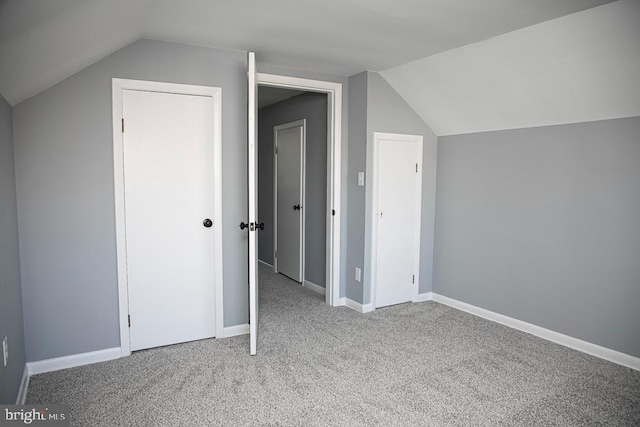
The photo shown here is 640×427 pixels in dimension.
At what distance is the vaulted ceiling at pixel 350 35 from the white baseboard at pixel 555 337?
1.72m

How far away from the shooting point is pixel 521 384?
2615mm

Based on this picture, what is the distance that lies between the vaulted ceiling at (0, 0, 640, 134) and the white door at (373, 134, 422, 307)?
0.74 metres

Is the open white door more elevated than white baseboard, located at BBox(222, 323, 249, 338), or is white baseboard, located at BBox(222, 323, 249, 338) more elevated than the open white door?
the open white door

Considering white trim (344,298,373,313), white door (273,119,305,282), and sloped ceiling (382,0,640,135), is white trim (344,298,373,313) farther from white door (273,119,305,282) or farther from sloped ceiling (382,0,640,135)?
sloped ceiling (382,0,640,135)

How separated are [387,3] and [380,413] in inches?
90.3

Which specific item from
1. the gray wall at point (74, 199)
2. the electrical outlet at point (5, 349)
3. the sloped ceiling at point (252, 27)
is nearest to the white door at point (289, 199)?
the sloped ceiling at point (252, 27)

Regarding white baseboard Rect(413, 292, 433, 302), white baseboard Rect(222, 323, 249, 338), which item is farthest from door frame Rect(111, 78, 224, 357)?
white baseboard Rect(413, 292, 433, 302)

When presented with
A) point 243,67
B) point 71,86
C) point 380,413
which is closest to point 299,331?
point 380,413

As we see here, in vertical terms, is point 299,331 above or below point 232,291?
below

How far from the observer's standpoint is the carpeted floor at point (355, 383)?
2.27 meters

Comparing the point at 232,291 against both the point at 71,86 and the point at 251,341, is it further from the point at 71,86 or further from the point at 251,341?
the point at 71,86

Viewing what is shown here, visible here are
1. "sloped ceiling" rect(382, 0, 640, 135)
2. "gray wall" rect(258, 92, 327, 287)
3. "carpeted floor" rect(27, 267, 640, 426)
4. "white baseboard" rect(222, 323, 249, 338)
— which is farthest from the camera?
"gray wall" rect(258, 92, 327, 287)

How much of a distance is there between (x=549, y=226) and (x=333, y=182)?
193 cm

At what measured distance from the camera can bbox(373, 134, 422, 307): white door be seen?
13.3ft
